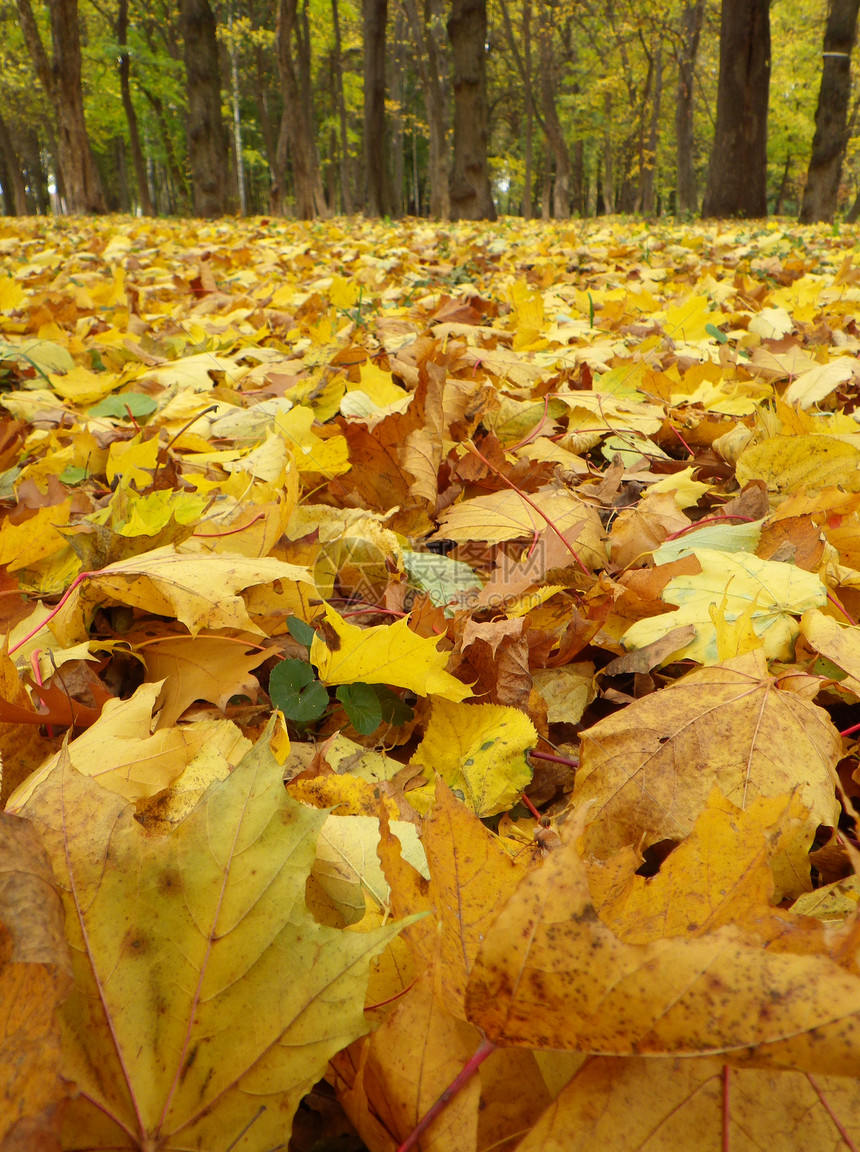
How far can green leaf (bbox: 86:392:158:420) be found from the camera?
180 centimetres

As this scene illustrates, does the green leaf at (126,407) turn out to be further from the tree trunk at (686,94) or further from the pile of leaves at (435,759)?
the tree trunk at (686,94)

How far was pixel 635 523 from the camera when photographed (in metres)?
1.21

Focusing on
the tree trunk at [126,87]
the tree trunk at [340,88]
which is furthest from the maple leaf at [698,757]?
the tree trunk at [340,88]

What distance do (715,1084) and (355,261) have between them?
5205 millimetres

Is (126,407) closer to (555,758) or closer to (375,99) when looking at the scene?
(555,758)

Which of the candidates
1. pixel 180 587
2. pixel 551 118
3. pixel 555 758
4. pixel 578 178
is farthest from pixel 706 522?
pixel 578 178

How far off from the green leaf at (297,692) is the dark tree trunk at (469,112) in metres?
12.4

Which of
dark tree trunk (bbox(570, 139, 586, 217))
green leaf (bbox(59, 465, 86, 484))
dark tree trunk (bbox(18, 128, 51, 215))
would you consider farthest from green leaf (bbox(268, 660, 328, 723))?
dark tree trunk (bbox(18, 128, 51, 215))

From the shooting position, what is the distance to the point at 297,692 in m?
0.88

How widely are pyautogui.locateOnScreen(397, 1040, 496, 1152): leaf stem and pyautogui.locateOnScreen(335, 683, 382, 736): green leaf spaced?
44cm

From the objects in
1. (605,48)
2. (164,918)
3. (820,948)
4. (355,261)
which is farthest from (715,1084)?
(605,48)

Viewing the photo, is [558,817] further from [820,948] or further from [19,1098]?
[19,1098]

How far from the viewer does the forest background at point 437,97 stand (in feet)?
36.4

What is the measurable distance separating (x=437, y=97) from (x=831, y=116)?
27.7 feet
